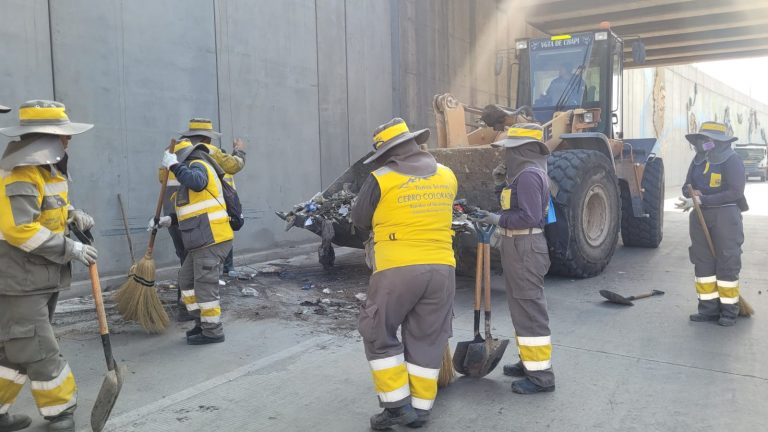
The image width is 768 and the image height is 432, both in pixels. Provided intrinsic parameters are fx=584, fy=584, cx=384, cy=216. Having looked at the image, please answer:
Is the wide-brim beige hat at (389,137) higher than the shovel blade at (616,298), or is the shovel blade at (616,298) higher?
the wide-brim beige hat at (389,137)

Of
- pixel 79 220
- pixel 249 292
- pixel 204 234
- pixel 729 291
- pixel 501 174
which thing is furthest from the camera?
pixel 249 292

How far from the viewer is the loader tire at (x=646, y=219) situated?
9.29m

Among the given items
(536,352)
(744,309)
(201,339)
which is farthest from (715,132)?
(201,339)

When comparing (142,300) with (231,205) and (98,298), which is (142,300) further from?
(98,298)

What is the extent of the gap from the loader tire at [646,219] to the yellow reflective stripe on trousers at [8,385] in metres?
8.26

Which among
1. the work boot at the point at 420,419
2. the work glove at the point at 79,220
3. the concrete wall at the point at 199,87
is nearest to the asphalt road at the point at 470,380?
the work boot at the point at 420,419

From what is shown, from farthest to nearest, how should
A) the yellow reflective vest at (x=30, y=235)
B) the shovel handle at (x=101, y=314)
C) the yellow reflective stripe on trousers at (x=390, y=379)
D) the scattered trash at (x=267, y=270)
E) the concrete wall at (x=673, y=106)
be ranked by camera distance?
the concrete wall at (x=673, y=106), the scattered trash at (x=267, y=270), the shovel handle at (x=101, y=314), the yellow reflective stripe on trousers at (x=390, y=379), the yellow reflective vest at (x=30, y=235)

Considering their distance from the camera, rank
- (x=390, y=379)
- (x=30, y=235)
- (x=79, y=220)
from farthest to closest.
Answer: (x=79, y=220) < (x=390, y=379) < (x=30, y=235)

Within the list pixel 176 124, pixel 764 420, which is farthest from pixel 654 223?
pixel 176 124

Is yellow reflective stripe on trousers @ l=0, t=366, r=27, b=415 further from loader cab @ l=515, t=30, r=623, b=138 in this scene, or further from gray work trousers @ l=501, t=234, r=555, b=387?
loader cab @ l=515, t=30, r=623, b=138

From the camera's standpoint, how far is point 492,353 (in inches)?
150

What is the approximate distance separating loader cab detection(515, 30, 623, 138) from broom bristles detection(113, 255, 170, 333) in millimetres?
5921

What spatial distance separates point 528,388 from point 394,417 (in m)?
1.00

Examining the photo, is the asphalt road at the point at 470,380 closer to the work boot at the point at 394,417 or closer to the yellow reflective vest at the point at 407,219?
the work boot at the point at 394,417
